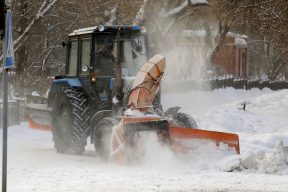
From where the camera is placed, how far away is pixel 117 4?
19.3 m

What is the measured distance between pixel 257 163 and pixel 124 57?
10.9 ft

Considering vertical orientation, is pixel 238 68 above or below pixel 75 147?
above

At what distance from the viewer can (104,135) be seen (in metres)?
7.09

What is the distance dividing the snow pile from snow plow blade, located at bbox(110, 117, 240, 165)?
23.1 inches

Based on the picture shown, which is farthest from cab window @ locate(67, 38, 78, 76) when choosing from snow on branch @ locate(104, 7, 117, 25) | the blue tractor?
snow on branch @ locate(104, 7, 117, 25)

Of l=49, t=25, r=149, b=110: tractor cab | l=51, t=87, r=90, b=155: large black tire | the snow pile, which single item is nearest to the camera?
the snow pile

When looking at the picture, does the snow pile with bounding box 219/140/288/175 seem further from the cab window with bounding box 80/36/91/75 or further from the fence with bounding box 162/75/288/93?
the fence with bounding box 162/75/288/93

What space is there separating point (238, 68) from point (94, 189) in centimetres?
4175

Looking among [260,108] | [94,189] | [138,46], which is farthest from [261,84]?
[94,189]

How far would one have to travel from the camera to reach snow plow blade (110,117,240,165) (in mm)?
6512

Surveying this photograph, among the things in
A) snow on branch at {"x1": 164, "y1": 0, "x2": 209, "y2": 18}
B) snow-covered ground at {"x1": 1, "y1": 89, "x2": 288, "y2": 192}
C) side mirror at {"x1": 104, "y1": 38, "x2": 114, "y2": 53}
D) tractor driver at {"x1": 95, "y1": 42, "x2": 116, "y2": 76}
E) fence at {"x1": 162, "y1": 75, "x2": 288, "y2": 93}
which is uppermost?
snow on branch at {"x1": 164, "y1": 0, "x2": 209, "y2": 18}

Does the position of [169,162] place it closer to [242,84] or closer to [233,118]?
[233,118]

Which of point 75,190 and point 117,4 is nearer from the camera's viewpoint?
point 75,190

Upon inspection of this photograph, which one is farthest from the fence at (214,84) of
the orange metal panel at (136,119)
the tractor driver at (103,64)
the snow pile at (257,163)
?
the snow pile at (257,163)
